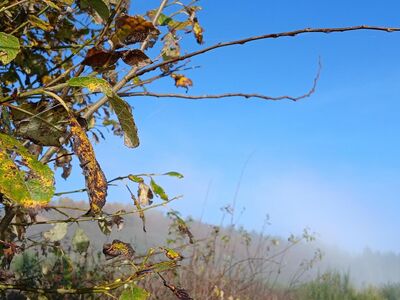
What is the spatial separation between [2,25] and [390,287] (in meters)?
10.4

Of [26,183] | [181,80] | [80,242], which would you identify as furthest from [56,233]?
[26,183]

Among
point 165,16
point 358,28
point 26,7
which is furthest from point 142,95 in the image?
point 358,28

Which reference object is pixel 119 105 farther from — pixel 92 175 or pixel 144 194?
pixel 144 194

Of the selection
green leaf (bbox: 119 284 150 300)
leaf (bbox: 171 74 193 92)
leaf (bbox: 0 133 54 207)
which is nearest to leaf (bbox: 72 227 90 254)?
leaf (bbox: 171 74 193 92)

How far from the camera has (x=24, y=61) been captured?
2.04m

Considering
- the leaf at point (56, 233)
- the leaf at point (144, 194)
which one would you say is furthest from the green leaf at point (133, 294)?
the leaf at point (56, 233)

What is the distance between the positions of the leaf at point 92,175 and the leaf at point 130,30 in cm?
21

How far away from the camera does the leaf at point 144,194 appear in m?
1.19

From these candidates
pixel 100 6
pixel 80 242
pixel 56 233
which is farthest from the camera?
pixel 80 242

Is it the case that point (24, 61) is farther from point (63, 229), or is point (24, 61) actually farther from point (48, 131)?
point (48, 131)

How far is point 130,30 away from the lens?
0.79 m

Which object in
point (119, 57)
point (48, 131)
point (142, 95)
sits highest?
point (142, 95)

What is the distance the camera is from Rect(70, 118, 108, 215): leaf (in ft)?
2.06

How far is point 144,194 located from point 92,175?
56 centimetres
